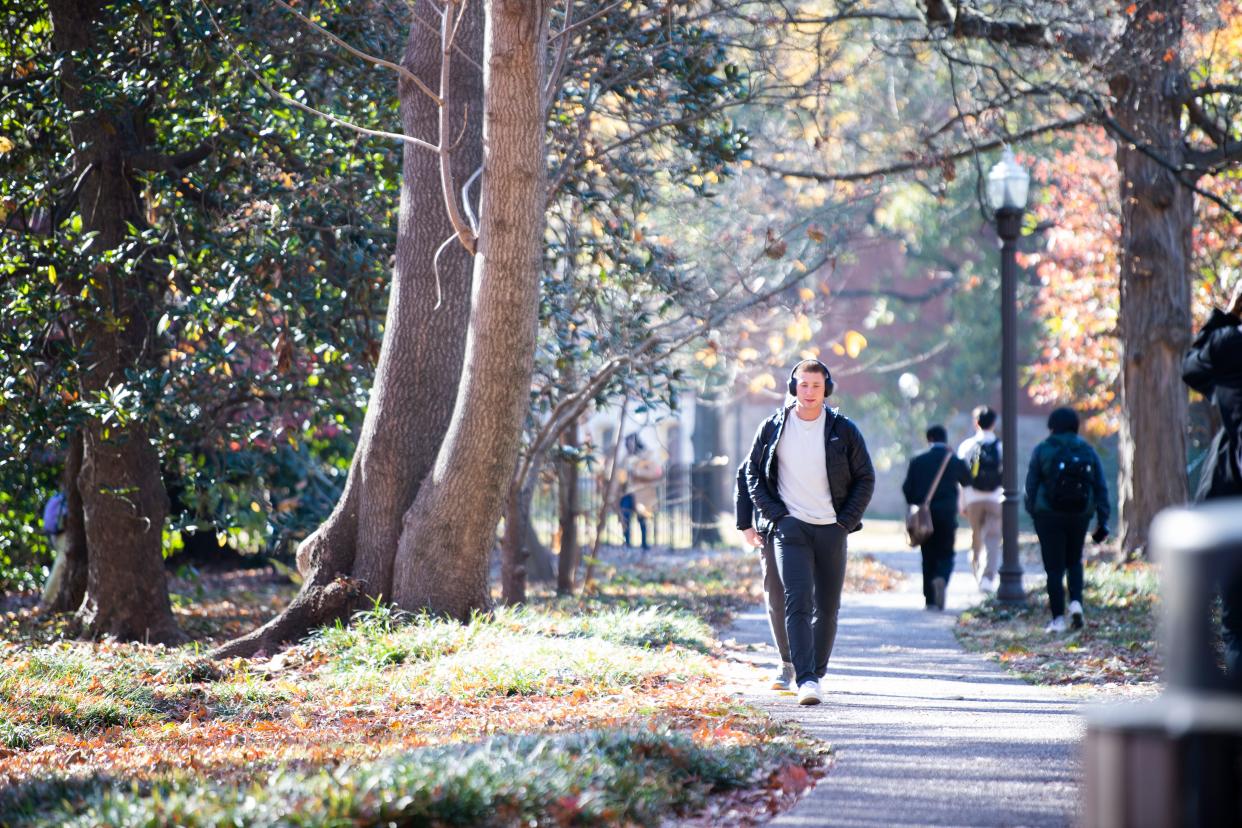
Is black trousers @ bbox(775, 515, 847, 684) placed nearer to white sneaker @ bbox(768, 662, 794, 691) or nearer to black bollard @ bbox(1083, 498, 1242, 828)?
white sneaker @ bbox(768, 662, 794, 691)

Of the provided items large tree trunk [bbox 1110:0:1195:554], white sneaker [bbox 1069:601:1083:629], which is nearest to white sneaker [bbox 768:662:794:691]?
white sneaker [bbox 1069:601:1083:629]

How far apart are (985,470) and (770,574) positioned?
7.06m

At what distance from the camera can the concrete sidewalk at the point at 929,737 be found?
530 cm

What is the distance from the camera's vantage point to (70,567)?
1458 cm

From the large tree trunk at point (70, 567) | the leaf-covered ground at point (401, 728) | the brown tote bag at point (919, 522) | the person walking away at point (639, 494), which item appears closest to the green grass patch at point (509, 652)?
the leaf-covered ground at point (401, 728)

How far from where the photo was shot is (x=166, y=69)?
11922 mm

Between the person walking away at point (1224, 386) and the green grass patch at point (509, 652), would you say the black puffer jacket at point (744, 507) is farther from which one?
the person walking away at point (1224, 386)

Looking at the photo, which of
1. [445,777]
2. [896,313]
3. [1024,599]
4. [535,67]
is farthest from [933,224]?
[445,777]

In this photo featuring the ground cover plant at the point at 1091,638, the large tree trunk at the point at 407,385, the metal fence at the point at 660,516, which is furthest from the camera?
the metal fence at the point at 660,516

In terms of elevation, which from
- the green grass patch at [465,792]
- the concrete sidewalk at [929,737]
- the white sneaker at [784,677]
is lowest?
the concrete sidewalk at [929,737]

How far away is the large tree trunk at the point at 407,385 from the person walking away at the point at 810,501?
3531 millimetres

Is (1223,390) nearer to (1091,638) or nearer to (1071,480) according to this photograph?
(1071,480)

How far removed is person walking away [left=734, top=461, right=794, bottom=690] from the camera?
8.34 meters

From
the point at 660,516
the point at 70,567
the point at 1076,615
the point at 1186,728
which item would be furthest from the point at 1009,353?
the point at 660,516
